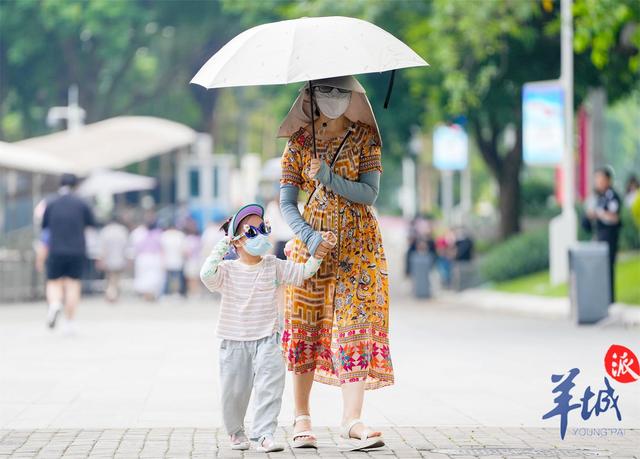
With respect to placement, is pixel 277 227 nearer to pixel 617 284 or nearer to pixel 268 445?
pixel 617 284

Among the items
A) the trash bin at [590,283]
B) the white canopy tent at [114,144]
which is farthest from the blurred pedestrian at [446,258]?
the trash bin at [590,283]

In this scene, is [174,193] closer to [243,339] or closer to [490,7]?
[490,7]

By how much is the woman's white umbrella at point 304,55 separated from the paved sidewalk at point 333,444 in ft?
5.09

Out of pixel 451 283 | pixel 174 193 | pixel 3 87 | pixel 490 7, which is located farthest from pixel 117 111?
pixel 490 7

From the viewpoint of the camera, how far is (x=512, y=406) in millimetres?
9531

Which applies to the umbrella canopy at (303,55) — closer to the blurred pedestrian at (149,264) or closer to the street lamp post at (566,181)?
the street lamp post at (566,181)

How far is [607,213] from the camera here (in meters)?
18.8

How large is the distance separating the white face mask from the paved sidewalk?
1.64m

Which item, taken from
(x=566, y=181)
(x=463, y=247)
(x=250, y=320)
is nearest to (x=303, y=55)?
(x=250, y=320)

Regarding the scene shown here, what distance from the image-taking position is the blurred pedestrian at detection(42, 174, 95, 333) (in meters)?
→ 16.8

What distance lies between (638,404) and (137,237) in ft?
66.6

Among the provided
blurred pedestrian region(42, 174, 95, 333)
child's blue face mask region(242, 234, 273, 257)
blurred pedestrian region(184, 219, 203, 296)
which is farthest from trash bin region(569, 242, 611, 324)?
blurred pedestrian region(184, 219, 203, 296)

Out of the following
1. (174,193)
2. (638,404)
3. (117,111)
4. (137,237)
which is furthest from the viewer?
(117,111)

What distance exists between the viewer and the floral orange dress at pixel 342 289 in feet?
25.0
